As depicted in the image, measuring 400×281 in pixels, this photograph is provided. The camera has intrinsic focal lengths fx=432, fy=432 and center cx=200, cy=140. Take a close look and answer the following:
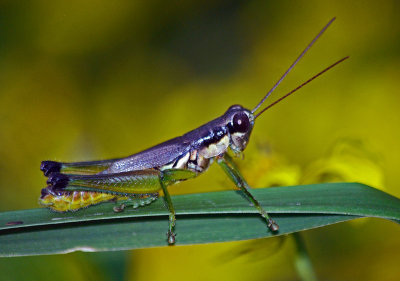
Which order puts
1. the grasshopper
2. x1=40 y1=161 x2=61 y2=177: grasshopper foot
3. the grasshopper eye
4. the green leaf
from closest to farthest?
the green leaf
the grasshopper
x1=40 y1=161 x2=61 y2=177: grasshopper foot
the grasshopper eye

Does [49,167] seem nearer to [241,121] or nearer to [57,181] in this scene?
[57,181]

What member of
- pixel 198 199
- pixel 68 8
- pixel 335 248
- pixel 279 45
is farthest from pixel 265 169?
pixel 68 8

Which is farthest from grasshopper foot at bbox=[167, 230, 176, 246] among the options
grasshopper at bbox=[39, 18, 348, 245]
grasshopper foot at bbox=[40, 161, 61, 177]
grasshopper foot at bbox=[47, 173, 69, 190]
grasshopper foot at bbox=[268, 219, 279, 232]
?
grasshopper foot at bbox=[40, 161, 61, 177]

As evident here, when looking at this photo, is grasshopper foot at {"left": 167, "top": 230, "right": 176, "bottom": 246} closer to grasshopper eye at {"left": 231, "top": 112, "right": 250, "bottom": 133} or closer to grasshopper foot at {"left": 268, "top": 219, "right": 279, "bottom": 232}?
grasshopper foot at {"left": 268, "top": 219, "right": 279, "bottom": 232}

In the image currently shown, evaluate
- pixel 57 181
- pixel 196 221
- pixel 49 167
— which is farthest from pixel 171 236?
pixel 49 167

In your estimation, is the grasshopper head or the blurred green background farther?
the grasshopper head

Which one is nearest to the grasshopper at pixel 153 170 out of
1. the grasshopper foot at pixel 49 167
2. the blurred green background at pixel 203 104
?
the grasshopper foot at pixel 49 167

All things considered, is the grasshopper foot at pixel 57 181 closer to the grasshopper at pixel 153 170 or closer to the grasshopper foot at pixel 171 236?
the grasshopper at pixel 153 170

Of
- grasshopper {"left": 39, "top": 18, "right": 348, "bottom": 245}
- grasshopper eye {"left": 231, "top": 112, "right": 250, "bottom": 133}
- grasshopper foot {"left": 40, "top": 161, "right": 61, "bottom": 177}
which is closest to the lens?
grasshopper {"left": 39, "top": 18, "right": 348, "bottom": 245}

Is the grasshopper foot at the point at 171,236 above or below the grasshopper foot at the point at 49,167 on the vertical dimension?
below
